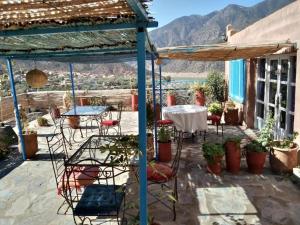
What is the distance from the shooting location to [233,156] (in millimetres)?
5230

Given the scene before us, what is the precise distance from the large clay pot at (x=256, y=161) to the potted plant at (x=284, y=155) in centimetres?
20

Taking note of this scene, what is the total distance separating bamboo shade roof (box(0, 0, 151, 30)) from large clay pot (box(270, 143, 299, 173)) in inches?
153

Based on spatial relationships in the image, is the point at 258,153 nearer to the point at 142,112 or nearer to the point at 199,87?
the point at 142,112

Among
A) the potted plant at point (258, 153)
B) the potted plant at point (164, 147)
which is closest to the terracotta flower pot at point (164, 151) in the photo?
the potted plant at point (164, 147)

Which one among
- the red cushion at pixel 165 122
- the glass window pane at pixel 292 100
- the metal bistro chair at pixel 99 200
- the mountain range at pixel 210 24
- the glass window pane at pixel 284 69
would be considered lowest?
the metal bistro chair at pixel 99 200

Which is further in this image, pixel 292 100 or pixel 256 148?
pixel 292 100

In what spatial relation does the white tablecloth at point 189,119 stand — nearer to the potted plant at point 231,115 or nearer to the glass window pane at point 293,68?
the glass window pane at point 293,68

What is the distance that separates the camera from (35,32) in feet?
9.00

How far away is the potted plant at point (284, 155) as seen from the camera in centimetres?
501

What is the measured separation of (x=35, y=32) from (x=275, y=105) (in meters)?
5.69

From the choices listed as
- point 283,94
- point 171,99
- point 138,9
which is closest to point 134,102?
point 171,99

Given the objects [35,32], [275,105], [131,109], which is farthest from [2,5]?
[131,109]

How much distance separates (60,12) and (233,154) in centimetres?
399

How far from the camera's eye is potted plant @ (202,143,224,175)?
5.11 meters
